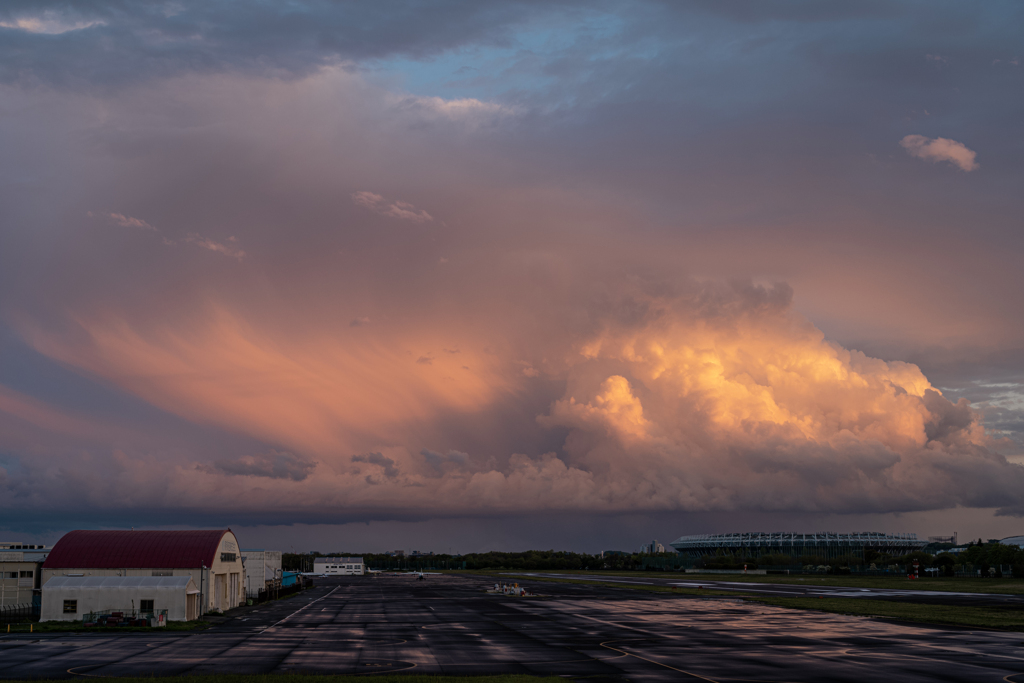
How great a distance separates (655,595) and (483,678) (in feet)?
267

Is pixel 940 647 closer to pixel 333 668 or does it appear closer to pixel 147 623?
pixel 333 668

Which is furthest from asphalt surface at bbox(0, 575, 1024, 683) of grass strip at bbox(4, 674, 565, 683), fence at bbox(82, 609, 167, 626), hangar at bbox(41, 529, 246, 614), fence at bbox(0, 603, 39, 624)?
fence at bbox(0, 603, 39, 624)

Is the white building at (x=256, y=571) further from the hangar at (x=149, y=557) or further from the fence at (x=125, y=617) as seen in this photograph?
the fence at (x=125, y=617)

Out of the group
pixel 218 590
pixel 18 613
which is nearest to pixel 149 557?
pixel 218 590

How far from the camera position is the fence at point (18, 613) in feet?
260

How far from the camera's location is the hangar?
86.1 meters

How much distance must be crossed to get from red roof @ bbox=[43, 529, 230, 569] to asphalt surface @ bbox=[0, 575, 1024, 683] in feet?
33.9

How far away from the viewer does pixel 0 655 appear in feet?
168

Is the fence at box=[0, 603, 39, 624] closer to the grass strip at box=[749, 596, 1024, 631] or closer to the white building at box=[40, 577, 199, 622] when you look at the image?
the white building at box=[40, 577, 199, 622]

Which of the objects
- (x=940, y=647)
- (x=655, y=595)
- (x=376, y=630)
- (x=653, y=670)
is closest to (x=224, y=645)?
(x=376, y=630)

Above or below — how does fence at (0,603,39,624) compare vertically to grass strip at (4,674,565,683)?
below

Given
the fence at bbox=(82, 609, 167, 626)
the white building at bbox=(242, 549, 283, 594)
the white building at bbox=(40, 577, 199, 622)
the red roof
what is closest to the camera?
the fence at bbox=(82, 609, 167, 626)

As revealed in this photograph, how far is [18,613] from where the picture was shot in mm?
84875

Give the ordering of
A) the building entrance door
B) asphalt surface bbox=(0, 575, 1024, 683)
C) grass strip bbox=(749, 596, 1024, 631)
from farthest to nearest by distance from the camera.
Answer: the building entrance door < grass strip bbox=(749, 596, 1024, 631) < asphalt surface bbox=(0, 575, 1024, 683)
